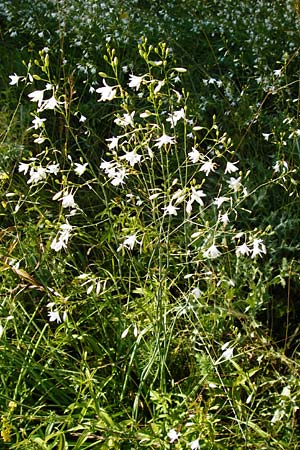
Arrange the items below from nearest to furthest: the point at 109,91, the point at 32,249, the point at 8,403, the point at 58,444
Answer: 1. the point at 109,91
2. the point at 58,444
3. the point at 8,403
4. the point at 32,249

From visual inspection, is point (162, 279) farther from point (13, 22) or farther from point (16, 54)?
point (13, 22)

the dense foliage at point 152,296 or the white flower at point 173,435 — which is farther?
the dense foliage at point 152,296

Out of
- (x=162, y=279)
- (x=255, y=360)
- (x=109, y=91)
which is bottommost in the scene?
(x=255, y=360)

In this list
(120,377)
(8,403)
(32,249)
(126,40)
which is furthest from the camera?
(126,40)

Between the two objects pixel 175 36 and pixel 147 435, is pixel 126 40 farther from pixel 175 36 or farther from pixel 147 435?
pixel 147 435

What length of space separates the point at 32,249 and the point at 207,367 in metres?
0.86

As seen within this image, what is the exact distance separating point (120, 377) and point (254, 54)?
2222 mm

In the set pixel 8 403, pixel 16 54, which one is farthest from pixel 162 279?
pixel 16 54

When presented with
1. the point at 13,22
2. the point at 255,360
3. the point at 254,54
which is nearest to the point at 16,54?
the point at 13,22

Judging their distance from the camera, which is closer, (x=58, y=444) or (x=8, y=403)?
(x=58, y=444)

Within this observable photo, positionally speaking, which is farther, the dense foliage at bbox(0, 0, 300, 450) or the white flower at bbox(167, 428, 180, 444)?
the dense foliage at bbox(0, 0, 300, 450)

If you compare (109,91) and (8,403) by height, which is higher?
(109,91)

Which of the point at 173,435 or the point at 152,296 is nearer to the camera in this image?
the point at 173,435

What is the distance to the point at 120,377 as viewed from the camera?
260 cm
